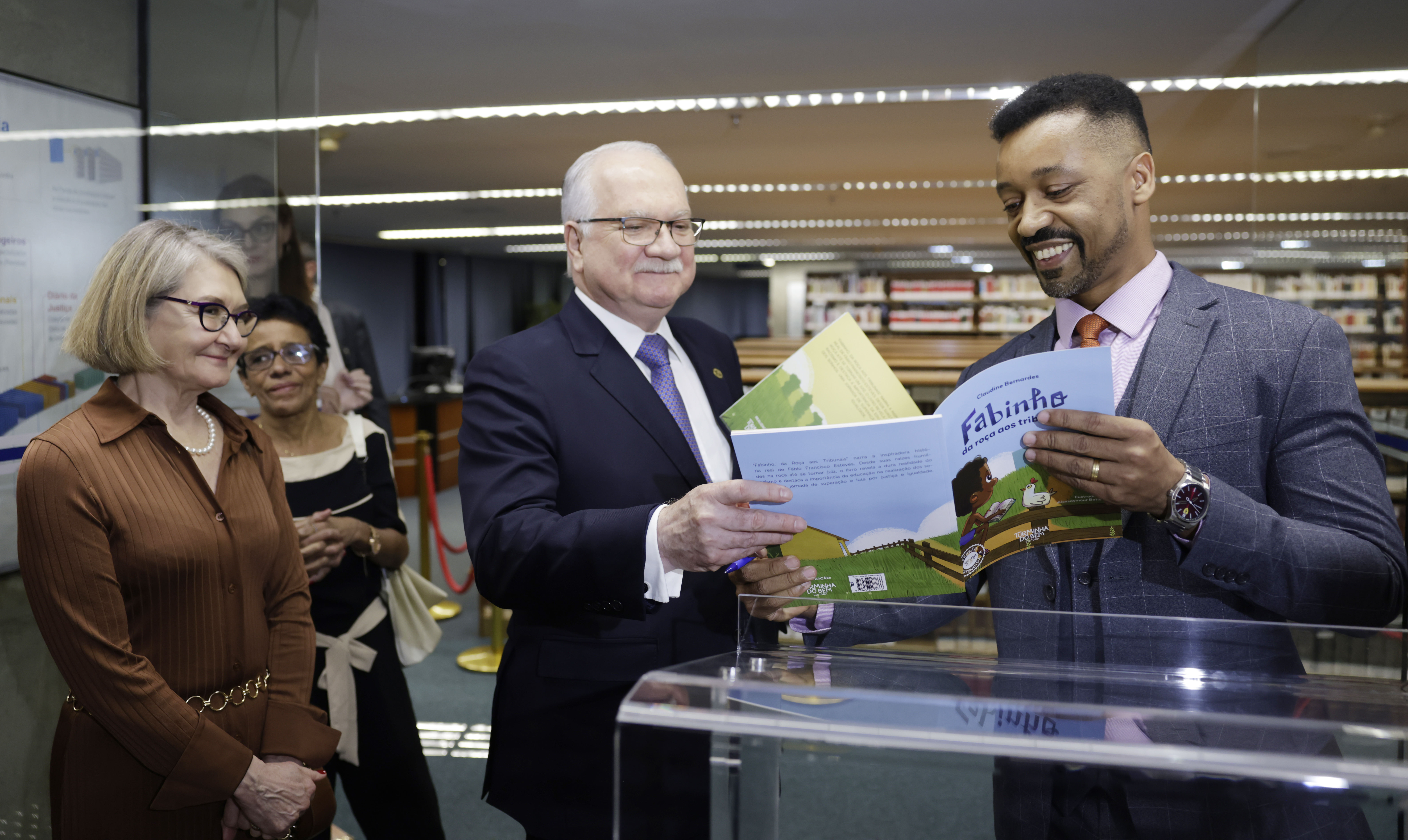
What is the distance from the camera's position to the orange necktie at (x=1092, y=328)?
4.43 ft

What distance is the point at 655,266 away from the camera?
154 cm

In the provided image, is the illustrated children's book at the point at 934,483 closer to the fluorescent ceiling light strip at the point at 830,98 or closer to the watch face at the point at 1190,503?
the watch face at the point at 1190,503

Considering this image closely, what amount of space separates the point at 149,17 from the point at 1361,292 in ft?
19.0

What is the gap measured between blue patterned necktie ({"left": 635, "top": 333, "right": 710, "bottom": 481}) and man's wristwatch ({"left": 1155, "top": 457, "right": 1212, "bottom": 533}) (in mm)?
721

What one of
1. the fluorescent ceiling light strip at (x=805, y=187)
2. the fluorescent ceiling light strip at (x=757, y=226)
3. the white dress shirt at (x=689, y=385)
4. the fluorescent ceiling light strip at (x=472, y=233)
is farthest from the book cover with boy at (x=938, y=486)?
the fluorescent ceiling light strip at (x=472, y=233)

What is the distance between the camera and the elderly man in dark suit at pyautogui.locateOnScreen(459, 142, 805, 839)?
1.28m

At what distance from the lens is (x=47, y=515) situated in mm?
1433

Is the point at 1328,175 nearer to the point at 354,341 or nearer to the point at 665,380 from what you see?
the point at 665,380

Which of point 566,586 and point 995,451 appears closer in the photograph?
point 995,451

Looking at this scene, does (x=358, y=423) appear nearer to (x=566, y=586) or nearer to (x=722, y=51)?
(x=566, y=586)

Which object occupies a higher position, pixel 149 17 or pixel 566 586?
pixel 149 17

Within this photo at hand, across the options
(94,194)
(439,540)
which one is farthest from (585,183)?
(439,540)

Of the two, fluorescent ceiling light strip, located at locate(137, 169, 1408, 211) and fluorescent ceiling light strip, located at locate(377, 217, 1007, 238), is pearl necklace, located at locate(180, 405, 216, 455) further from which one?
fluorescent ceiling light strip, located at locate(377, 217, 1007, 238)

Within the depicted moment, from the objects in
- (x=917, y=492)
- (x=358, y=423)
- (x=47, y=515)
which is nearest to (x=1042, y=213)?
(x=917, y=492)
